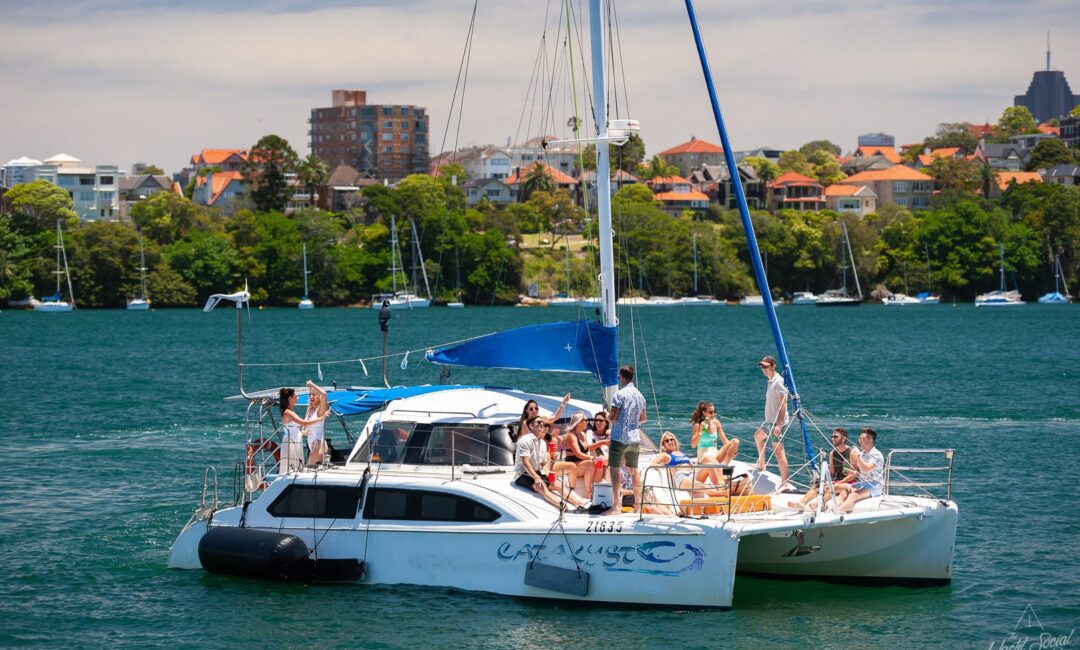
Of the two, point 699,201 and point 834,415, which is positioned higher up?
point 699,201

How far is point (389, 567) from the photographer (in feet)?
60.8

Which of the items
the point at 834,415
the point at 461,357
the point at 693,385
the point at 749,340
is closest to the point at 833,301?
the point at 749,340

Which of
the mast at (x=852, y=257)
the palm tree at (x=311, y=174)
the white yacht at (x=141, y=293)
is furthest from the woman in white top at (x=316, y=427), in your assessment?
the palm tree at (x=311, y=174)

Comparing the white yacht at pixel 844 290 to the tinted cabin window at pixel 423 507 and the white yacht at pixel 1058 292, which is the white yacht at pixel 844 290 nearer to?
the white yacht at pixel 1058 292

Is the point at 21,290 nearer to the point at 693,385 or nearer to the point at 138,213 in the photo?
the point at 138,213

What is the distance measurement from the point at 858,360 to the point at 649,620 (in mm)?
50499

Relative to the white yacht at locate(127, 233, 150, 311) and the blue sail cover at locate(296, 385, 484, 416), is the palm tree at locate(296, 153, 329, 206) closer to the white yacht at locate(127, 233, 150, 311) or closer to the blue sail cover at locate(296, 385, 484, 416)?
the white yacht at locate(127, 233, 150, 311)

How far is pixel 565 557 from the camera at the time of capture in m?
17.5

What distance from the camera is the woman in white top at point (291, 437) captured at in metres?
19.3

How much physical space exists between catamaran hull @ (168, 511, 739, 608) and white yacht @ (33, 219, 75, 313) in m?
121

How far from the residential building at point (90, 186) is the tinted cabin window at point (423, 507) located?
169 m

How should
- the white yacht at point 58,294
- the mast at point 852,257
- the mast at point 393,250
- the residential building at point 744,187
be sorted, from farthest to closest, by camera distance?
the residential building at point 744,187 → the mast at point 852,257 → the mast at point 393,250 → the white yacht at point 58,294

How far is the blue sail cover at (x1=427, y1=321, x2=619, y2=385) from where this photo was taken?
65.6 feet

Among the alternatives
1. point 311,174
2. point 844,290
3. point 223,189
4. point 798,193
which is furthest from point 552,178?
point 223,189
